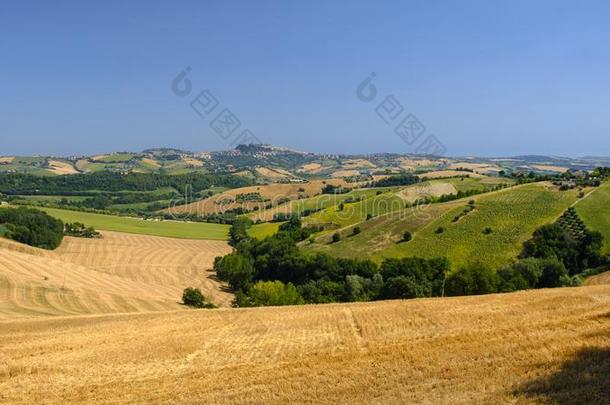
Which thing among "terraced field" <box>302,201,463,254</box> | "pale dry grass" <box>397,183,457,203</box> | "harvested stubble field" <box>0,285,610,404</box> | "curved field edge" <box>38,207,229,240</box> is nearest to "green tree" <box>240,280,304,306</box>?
"terraced field" <box>302,201,463,254</box>

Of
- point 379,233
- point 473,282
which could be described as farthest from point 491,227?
point 473,282

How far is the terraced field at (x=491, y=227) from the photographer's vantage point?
8944cm

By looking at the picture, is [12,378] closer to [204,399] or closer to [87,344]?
[87,344]

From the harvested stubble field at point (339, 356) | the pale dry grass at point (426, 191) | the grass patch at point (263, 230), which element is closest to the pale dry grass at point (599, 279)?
the harvested stubble field at point (339, 356)

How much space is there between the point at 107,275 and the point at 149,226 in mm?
71004

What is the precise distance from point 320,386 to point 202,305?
164ft

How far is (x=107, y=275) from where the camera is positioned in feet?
276

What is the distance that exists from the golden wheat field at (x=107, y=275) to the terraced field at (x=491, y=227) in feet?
125

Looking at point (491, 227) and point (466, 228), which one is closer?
point (491, 227)

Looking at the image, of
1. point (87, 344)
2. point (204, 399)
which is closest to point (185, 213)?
point (87, 344)

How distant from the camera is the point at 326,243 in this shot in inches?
4515

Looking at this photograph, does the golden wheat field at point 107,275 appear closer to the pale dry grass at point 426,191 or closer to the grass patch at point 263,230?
the grass patch at point 263,230

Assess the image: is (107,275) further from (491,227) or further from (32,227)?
(491,227)

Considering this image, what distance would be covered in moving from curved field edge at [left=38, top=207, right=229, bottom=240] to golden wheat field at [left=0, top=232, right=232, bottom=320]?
25.8 feet
